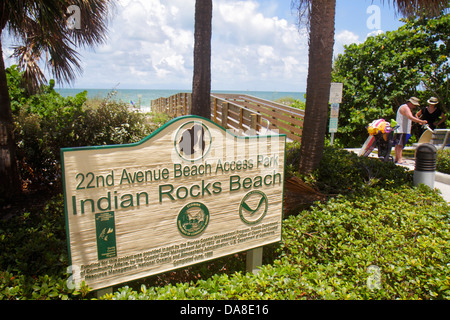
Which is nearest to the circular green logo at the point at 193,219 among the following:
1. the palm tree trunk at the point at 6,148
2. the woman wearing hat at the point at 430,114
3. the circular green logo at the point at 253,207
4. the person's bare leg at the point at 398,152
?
the circular green logo at the point at 253,207

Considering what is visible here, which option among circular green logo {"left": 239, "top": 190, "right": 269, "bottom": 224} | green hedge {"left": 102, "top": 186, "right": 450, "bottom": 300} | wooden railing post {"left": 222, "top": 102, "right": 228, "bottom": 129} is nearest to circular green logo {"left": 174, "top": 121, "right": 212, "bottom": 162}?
circular green logo {"left": 239, "top": 190, "right": 269, "bottom": 224}

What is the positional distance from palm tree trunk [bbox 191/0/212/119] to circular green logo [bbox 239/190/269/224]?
3293 mm

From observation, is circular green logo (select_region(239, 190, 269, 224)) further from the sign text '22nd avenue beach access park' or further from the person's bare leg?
the person's bare leg

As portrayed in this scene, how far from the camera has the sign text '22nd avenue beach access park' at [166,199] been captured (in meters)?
2.54

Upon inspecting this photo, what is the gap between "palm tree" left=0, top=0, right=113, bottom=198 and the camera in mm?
4641

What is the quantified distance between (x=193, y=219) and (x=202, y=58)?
13.2 ft

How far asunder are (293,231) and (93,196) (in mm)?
2317

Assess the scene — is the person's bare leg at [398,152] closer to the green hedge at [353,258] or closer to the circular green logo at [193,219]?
the green hedge at [353,258]

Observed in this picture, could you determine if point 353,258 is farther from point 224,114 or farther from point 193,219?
point 224,114

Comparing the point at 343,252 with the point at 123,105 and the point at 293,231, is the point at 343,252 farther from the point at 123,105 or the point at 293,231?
the point at 123,105
